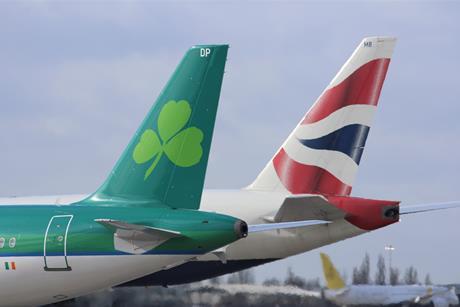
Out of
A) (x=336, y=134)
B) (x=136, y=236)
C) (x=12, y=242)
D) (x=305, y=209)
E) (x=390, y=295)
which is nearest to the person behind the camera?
(x=136, y=236)

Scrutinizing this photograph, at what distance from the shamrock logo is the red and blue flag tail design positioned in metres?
9.23

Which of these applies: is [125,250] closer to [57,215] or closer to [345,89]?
[57,215]

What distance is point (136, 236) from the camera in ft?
74.2

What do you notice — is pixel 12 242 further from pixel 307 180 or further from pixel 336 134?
pixel 336 134

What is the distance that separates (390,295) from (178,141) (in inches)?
837

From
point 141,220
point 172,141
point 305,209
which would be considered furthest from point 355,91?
point 141,220

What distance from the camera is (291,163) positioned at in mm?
32812

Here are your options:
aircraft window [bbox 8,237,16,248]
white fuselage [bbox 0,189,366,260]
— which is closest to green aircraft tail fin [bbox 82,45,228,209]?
aircraft window [bbox 8,237,16,248]

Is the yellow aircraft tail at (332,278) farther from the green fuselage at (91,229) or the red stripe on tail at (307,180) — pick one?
the green fuselage at (91,229)

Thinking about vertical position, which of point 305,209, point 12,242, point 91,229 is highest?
point 305,209

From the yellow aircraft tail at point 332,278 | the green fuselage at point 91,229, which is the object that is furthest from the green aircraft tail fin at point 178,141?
the yellow aircraft tail at point 332,278

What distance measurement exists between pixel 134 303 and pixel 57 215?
30.5 feet

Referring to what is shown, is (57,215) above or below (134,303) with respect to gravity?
above

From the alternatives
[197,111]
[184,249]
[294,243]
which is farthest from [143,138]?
[294,243]
